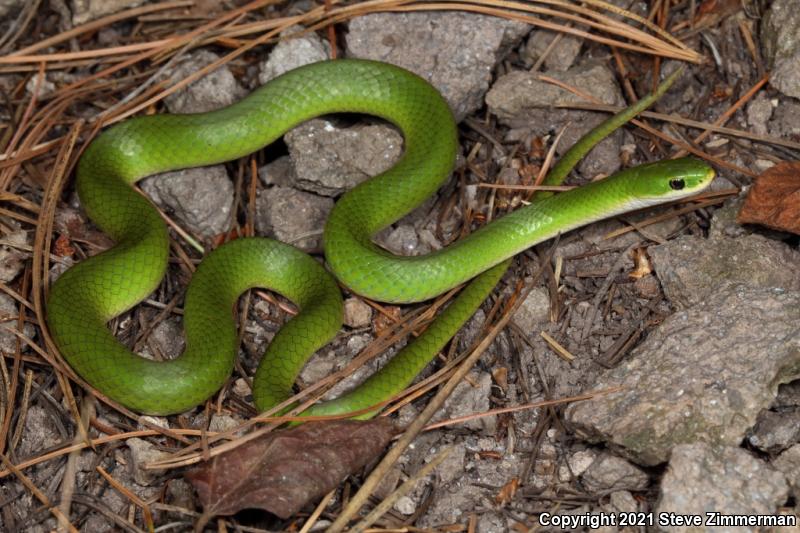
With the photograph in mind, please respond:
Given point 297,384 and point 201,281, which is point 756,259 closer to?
point 297,384

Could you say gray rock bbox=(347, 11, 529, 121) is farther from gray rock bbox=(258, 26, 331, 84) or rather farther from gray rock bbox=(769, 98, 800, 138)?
gray rock bbox=(769, 98, 800, 138)

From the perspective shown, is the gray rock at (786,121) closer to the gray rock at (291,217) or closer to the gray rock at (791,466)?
the gray rock at (791,466)

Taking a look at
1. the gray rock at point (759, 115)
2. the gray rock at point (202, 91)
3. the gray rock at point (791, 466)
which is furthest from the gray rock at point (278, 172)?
the gray rock at point (791, 466)

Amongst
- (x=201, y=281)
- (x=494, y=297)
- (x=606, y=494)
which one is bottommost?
(x=606, y=494)

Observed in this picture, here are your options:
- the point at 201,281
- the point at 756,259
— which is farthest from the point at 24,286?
the point at 756,259

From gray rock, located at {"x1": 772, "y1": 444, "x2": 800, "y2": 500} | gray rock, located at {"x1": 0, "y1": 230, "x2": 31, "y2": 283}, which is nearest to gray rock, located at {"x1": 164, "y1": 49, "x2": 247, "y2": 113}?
gray rock, located at {"x1": 0, "y1": 230, "x2": 31, "y2": 283}

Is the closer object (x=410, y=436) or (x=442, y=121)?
(x=410, y=436)
